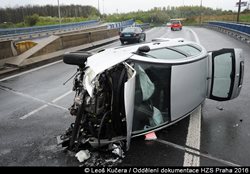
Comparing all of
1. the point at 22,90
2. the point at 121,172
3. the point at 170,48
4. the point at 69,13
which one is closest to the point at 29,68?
the point at 22,90

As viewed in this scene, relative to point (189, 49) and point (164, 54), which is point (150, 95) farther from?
point (189, 49)

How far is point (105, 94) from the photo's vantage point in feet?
12.4

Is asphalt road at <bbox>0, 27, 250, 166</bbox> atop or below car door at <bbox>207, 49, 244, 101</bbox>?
below

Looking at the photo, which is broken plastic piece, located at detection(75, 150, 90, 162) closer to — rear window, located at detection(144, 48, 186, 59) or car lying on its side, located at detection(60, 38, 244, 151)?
car lying on its side, located at detection(60, 38, 244, 151)

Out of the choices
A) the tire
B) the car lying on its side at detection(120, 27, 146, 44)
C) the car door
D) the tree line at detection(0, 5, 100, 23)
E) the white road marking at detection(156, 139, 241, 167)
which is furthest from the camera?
the tree line at detection(0, 5, 100, 23)

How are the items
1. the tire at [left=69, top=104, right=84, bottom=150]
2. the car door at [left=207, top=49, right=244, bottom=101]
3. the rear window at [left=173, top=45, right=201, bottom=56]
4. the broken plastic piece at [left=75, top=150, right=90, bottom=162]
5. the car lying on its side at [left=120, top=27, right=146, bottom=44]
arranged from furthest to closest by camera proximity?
the car lying on its side at [left=120, top=27, right=146, bottom=44] < the car door at [left=207, top=49, right=244, bottom=101] < the rear window at [left=173, top=45, right=201, bottom=56] < the tire at [left=69, top=104, right=84, bottom=150] < the broken plastic piece at [left=75, top=150, right=90, bottom=162]

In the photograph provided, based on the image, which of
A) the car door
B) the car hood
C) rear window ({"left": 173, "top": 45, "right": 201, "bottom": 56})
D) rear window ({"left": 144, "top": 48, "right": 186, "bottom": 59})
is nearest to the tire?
the car hood

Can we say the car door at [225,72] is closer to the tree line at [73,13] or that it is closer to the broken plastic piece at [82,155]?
the broken plastic piece at [82,155]

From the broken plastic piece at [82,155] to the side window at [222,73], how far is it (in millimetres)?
3107

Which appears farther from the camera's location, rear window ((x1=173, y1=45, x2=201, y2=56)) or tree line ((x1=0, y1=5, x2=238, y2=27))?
tree line ((x1=0, y1=5, x2=238, y2=27))

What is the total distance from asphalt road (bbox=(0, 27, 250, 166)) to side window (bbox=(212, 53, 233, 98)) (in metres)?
0.58

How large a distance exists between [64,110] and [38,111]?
0.64 m

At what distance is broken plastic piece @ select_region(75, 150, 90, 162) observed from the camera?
3631 mm

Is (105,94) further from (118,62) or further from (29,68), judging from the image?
(29,68)
